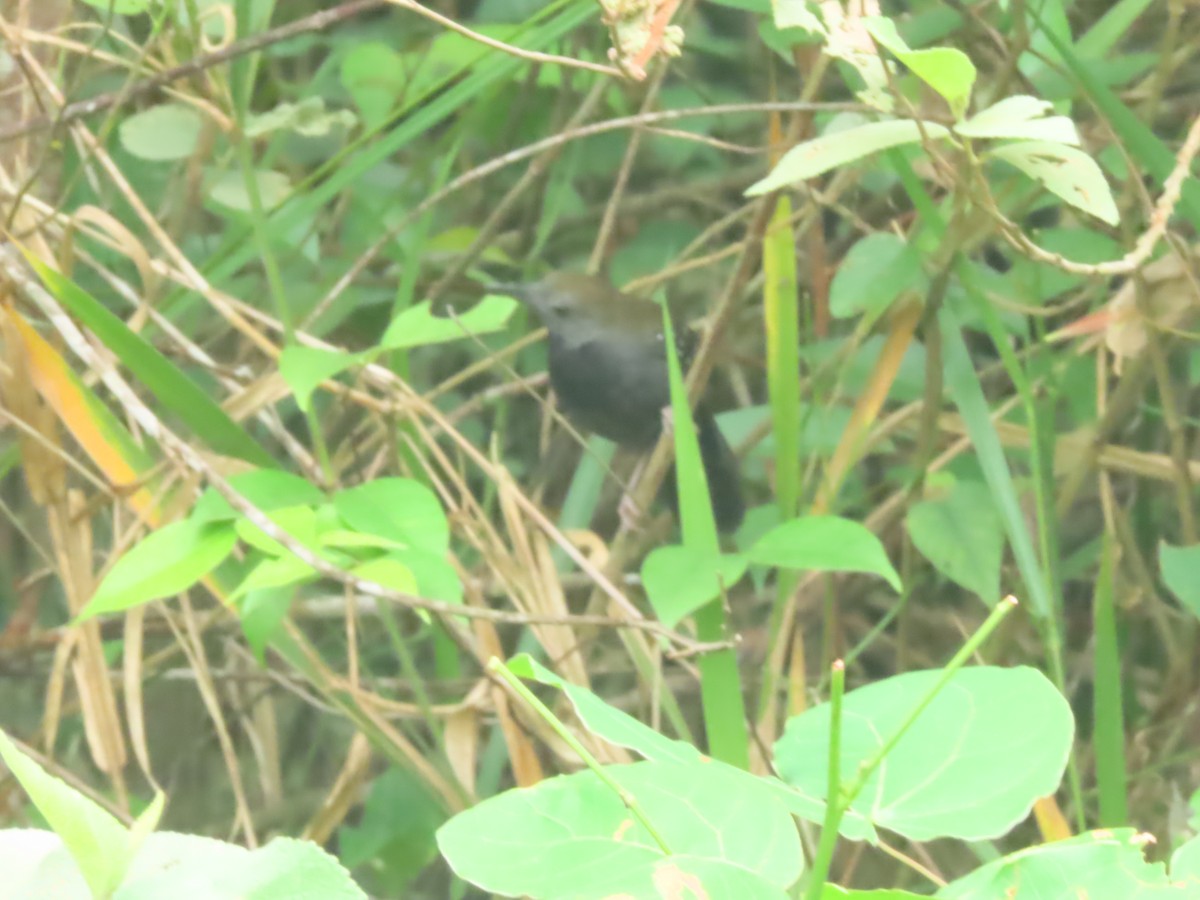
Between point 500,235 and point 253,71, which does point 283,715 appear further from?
point 253,71

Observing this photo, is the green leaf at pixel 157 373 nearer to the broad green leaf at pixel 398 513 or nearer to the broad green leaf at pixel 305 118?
the broad green leaf at pixel 398 513

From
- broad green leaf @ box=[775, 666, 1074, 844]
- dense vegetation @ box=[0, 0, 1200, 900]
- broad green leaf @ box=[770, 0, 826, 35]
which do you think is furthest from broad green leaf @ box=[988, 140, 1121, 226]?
broad green leaf @ box=[775, 666, 1074, 844]

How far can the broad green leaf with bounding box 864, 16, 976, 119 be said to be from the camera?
626 mm

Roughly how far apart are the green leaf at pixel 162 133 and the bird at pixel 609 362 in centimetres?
49

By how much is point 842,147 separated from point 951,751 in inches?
14.9

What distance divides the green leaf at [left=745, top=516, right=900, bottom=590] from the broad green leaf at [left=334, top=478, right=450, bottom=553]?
0.25 metres

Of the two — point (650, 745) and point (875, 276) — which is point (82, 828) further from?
point (875, 276)

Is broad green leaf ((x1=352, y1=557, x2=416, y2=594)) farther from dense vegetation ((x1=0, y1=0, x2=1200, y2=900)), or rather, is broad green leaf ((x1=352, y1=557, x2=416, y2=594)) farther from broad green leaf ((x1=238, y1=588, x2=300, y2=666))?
broad green leaf ((x1=238, y1=588, x2=300, y2=666))

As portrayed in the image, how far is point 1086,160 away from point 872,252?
0.40m

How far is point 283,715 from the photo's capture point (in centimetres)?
174

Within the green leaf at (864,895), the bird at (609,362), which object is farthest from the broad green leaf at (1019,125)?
the bird at (609,362)

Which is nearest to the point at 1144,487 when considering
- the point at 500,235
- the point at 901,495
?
the point at 901,495

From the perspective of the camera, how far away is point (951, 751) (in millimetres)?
520

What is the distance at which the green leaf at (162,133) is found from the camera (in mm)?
1253
